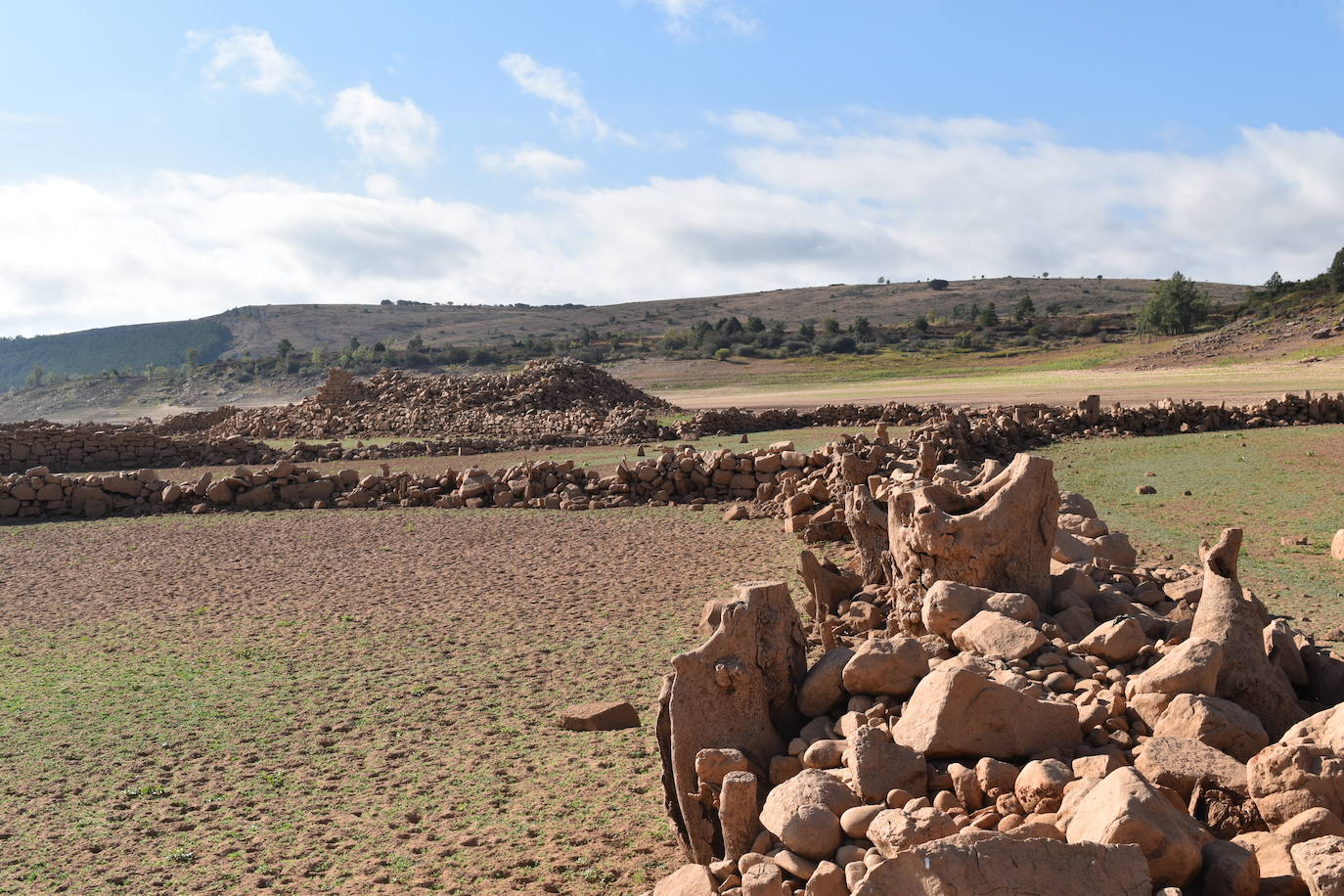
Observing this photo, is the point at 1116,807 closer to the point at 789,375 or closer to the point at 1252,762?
the point at 1252,762

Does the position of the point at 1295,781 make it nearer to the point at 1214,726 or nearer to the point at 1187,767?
the point at 1187,767

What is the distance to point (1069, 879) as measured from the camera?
2988 mm

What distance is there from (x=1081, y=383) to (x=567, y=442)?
20.1m

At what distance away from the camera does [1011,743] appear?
3.98 m

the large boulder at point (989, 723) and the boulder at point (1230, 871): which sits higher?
the large boulder at point (989, 723)

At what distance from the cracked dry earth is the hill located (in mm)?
87412

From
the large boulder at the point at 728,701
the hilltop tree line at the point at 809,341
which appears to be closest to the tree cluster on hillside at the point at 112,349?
the hilltop tree line at the point at 809,341

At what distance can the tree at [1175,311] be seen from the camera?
201ft

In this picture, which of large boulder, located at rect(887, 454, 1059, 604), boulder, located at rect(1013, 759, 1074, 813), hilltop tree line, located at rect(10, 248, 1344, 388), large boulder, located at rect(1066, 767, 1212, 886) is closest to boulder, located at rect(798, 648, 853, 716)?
boulder, located at rect(1013, 759, 1074, 813)

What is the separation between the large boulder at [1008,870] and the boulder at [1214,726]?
1.12 m

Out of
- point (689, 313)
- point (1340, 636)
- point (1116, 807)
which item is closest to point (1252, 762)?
point (1116, 807)

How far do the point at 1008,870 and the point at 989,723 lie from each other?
3.53ft

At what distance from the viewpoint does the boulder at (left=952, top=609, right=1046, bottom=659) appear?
491 cm

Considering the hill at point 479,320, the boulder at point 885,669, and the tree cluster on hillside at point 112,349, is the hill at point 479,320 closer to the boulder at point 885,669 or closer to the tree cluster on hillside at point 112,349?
the tree cluster on hillside at point 112,349
